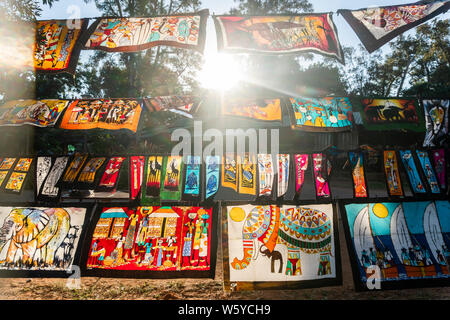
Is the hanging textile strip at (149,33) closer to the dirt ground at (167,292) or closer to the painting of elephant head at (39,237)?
the painting of elephant head at (39,237)

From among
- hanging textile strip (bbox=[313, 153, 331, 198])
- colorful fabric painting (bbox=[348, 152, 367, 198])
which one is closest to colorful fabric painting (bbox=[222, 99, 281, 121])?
hanging textile strip (bbox=[313, 153, 331, 198])

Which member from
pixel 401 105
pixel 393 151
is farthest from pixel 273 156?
pixel 401 105

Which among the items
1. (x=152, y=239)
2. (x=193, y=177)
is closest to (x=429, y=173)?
(x=193, y=177)

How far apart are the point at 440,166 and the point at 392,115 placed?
3.78ft

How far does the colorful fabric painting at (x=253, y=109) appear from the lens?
4.74 metres

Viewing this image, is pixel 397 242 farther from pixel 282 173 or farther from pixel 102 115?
pixel 102 115

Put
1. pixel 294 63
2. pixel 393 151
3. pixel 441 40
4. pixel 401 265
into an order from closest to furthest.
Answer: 1. pixel 401 265
2. pixel 393 151
3. pixel 441 40
4. pixel 294 63

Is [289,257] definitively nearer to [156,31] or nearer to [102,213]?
[102,213]

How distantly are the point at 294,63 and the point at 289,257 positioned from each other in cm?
2732

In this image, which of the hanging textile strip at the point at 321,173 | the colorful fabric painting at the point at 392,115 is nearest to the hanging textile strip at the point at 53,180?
the hanging textile strip at the point at 321,173

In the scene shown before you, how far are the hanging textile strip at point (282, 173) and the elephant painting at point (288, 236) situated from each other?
299 millimetres

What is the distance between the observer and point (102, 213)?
4.61 metres

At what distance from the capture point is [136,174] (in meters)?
4.65

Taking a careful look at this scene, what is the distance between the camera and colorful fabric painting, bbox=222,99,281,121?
4742mm
